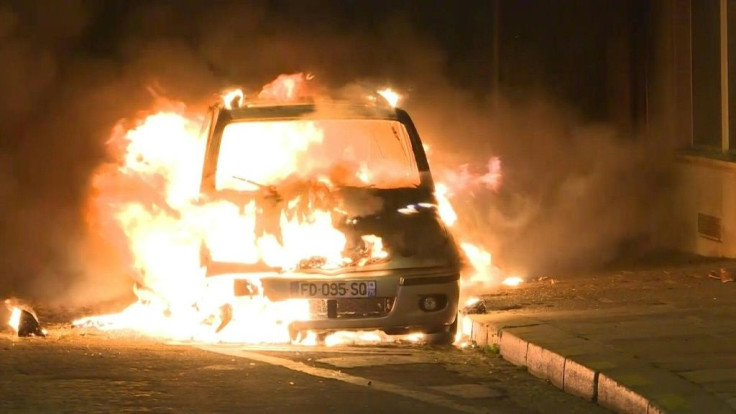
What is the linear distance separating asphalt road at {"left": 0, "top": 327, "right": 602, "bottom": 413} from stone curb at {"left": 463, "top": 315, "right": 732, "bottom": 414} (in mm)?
91

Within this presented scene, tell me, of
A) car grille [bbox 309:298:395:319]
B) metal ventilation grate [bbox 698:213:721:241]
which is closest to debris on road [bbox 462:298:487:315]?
car grille [bbox 309:298:395:319]

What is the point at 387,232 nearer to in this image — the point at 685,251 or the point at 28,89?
the point at 685,251

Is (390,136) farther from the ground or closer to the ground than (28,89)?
closer to the ground

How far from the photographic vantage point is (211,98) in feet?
49.5

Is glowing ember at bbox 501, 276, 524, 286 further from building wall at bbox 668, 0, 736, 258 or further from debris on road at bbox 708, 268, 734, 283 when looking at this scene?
building wall at bbox 668, 0, 736, 258

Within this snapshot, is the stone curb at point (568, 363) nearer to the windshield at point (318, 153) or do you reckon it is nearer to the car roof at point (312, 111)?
the windshield at point (318, 153)

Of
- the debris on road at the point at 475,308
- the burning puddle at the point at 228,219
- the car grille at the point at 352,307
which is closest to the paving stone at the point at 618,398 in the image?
the car grille at the point at 352,307

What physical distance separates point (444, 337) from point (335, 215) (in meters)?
1.14

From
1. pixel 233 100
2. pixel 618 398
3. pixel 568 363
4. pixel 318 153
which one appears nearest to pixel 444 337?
pixel 568 363

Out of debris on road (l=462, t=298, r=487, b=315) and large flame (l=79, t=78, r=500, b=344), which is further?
debris on road (l=462, t=298, r=487, b=315)

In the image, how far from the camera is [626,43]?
14430 mm

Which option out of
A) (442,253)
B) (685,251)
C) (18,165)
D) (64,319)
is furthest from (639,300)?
(18,165)

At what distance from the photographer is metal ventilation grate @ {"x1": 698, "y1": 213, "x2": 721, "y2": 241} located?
1250 cm

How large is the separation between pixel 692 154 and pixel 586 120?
5.92ft
